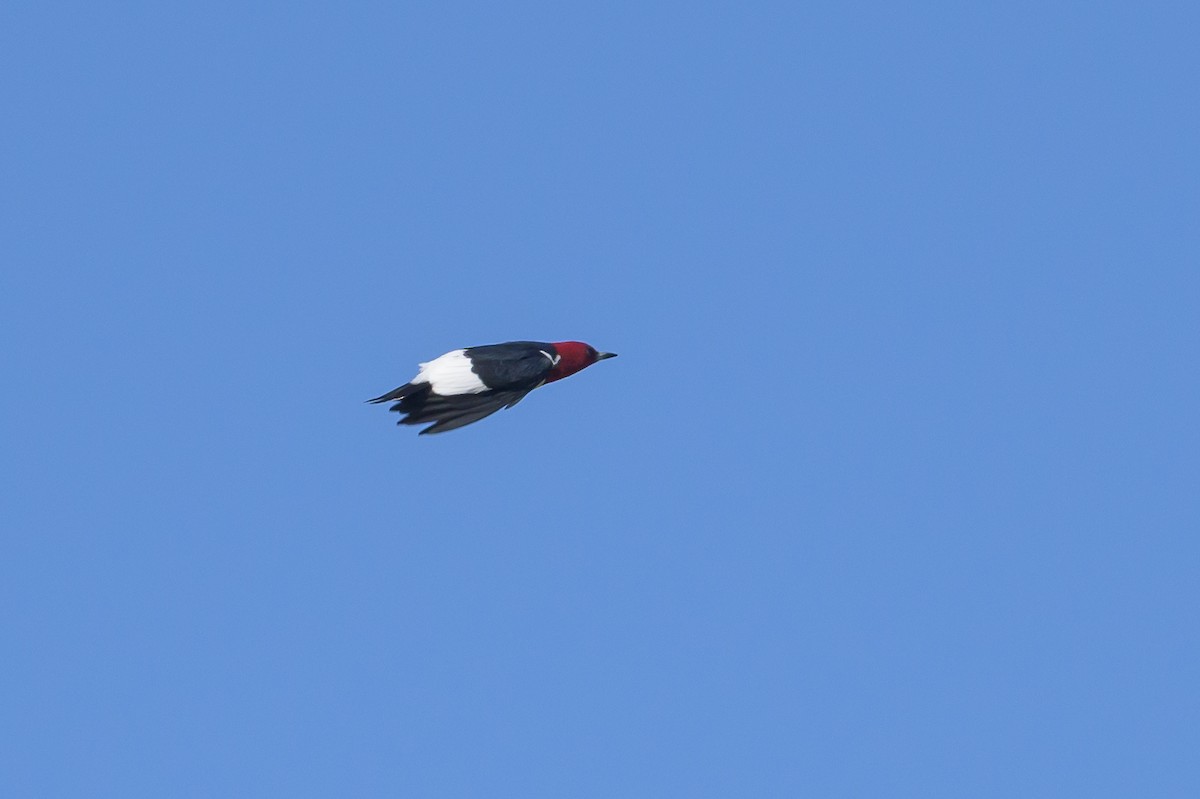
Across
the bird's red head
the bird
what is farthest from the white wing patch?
the bird's red head

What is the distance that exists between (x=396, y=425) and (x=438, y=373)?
1.51 m

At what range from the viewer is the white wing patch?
31.1m

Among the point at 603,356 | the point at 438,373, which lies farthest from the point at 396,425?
the point at 603,356

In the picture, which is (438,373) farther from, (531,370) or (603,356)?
(603,356)

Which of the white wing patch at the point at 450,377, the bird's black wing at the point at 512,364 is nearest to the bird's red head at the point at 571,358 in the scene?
the bird's black wing at the point at 512,364

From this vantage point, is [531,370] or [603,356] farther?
[603,356]

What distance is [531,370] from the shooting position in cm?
3219

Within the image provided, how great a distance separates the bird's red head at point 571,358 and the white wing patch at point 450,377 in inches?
97.0

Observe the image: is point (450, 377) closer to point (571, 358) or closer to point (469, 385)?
point (469, 385)

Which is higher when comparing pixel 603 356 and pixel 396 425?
pixel 603 356

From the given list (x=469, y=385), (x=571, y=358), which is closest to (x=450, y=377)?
(x=469, y=385)

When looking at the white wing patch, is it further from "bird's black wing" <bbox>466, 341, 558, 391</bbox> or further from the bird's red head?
the bird's red head

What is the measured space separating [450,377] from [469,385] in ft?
1.11

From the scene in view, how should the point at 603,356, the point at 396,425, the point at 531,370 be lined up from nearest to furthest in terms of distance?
1. the point at 396,425
2. the point at 531,370
3. the point at 603,356
